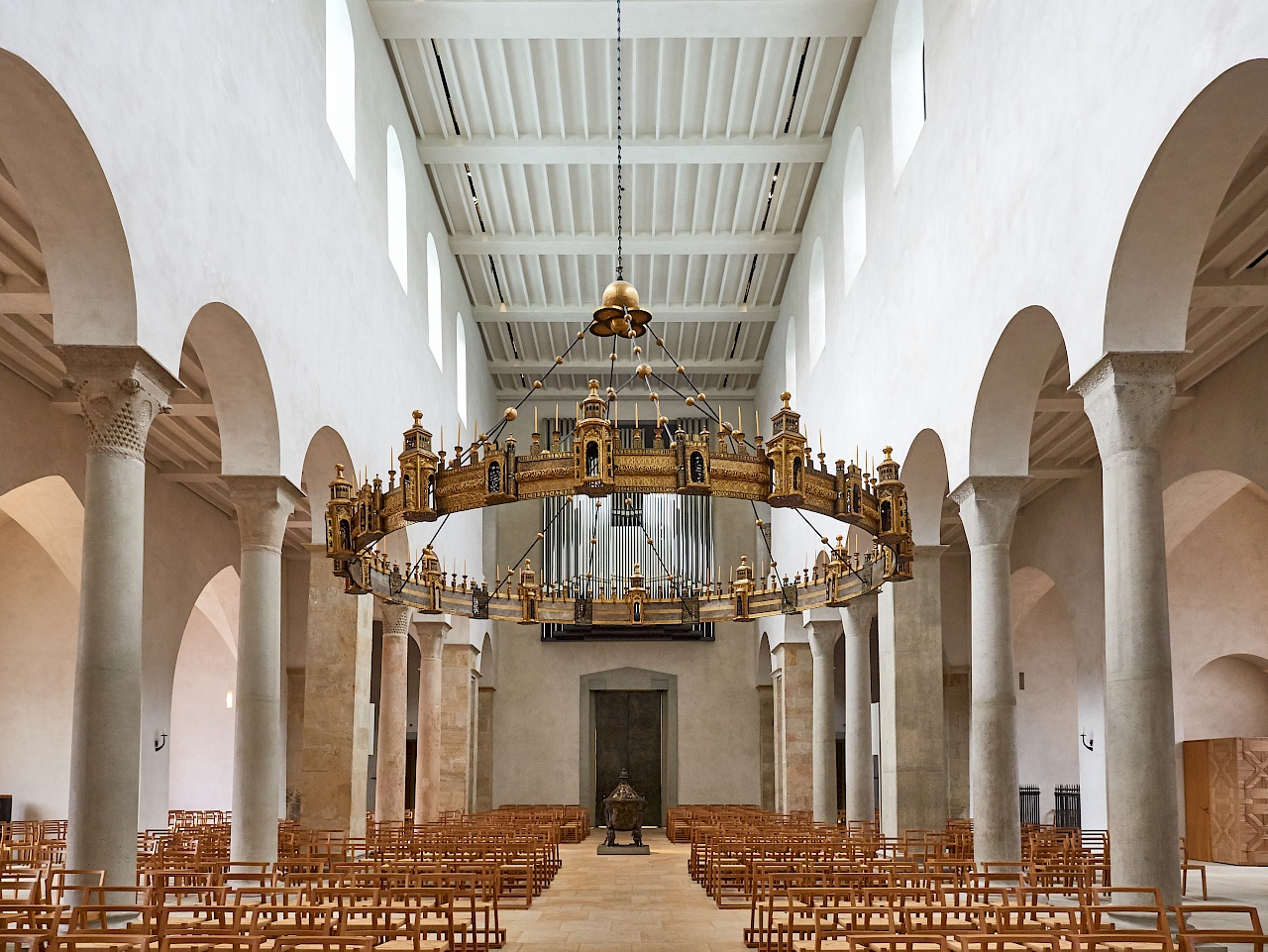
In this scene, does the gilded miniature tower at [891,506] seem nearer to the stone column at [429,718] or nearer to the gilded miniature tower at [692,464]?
the gilded miniature tower at [692,464]

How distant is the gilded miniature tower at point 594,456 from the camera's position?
10.2m

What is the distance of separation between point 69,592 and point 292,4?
40.7ft

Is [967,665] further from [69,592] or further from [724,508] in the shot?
[69,592]

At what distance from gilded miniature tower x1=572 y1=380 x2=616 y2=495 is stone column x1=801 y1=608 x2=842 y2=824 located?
51.8ft

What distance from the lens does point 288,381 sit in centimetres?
1465

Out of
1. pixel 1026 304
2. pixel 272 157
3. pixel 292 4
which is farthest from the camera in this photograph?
pixel 292 4

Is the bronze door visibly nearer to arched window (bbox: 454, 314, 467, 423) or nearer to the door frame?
the door frame

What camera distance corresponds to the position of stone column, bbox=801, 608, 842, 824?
84.2ft

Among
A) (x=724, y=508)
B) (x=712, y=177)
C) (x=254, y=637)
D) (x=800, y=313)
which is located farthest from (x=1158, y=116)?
(x=724, y=508)

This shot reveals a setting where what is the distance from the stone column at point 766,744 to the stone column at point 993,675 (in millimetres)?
23044

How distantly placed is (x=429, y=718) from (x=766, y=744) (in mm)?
12981

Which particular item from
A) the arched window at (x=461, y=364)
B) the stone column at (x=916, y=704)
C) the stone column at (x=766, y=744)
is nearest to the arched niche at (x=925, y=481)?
the stone column at (x=916, y=704)

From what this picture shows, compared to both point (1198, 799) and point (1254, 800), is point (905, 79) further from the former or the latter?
point (1198, 799)

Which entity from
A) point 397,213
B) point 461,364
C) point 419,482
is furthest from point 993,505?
point 461,364
